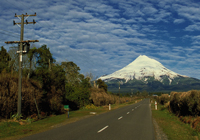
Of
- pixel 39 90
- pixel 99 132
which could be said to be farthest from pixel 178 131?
pixel 39 90

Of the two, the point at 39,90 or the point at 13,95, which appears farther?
the point at 39,90

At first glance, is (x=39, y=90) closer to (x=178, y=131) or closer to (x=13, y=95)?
(x=13, y=95)

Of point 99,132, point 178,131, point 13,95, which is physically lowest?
point 178,131

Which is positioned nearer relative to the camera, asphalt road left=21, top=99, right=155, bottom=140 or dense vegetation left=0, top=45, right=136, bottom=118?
asphalt road left=21, top=99, right=155, bottom=140

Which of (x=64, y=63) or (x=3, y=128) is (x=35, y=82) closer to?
(x=3, y=128)

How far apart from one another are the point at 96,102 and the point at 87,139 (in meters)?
35.1

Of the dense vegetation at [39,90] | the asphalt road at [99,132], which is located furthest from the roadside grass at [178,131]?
the dense vegetation at [39,90]

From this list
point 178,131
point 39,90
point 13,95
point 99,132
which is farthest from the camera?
point 39,90

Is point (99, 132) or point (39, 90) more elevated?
point (39, 90)

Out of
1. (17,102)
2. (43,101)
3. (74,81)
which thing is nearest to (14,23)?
(17,102)

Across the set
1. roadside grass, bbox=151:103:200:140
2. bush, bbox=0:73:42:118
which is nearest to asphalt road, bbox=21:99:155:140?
roadside grass, bbox=151:103:200:140

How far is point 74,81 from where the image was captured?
193ft

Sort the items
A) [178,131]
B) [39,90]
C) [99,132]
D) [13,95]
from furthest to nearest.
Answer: [39,90] → [13,95] → [178,131] → [99,132]

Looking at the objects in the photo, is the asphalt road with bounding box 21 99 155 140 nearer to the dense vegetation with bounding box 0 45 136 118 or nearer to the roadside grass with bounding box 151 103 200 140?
the roadside grass with bounding box 151 103 200 140
